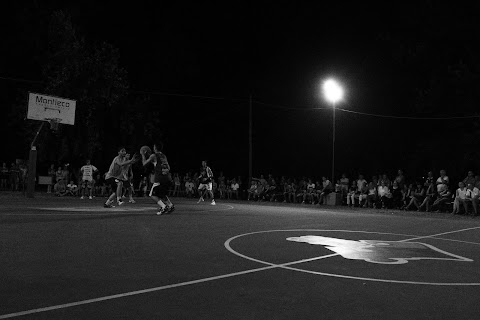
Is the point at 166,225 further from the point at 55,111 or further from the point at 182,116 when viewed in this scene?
the point at 182,116

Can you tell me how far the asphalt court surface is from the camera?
4.67 metres

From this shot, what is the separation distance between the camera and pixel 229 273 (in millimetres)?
6281

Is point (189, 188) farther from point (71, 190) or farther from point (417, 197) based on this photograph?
point (417, 197)

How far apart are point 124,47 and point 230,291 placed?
3700 centimetres

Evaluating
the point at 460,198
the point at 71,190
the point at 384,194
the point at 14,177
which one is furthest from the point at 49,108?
the point at 460,198

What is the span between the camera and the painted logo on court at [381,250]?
7.83 meters

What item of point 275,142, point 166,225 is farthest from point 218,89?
point 166,225

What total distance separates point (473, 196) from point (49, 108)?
17990 millimetres

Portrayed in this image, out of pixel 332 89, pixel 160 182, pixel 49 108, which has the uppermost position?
pixel 332 89

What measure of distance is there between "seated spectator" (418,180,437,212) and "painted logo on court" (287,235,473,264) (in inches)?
451

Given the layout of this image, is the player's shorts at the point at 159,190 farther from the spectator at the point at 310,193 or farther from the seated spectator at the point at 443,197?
the spectator at the point at 310,193

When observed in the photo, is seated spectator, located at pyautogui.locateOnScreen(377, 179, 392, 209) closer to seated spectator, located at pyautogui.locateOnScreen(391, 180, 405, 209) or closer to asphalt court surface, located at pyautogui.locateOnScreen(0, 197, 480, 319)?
seated spectator, located at pyautogui.locateOnScreen(391, 180, 405, 209)

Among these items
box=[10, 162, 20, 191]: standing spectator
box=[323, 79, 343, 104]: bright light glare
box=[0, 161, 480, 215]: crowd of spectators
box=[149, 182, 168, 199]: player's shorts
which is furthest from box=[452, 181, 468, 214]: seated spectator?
box=[10, 162, 20, 191]: standing spectator

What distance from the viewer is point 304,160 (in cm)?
3572
